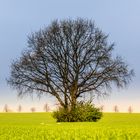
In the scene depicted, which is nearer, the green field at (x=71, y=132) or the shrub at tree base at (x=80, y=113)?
the green field at (x=71, y=132)

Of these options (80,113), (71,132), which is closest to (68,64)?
(80,113)

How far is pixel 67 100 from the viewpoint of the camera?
58.2 meters

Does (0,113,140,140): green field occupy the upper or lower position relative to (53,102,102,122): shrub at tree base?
lower

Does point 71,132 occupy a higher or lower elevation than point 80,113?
lower

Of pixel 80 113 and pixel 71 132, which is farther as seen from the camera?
pixel 80 113

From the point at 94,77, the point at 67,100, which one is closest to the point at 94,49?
the point at 94,77

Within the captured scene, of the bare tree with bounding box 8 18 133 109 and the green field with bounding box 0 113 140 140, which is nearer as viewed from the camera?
the green field with bounding box 0 113 140 140

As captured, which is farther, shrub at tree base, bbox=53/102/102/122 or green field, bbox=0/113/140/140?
shrub at tree base, bbox=53/102/102/122

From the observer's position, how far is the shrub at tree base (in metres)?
53.5

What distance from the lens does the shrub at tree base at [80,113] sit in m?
53.5

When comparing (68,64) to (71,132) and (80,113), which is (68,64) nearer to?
(80,113)

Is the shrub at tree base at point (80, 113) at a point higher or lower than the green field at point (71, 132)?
higher

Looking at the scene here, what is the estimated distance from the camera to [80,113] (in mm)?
53781

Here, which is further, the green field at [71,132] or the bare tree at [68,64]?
the bare tree at [68,64]
